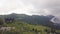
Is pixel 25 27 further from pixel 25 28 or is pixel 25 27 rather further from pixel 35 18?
pixel 35 18

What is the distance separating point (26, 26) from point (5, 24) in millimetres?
467

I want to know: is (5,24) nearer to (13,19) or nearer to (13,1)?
(13,19)

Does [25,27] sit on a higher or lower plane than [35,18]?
lower

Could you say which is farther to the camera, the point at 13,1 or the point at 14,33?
the point at 13,1

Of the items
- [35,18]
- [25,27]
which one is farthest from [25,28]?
[35,18]

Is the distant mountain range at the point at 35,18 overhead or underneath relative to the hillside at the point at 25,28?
overhead

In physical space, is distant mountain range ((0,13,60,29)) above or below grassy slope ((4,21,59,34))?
above

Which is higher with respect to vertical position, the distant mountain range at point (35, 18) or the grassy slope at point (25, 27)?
the distant mountain range at point (35, 18)

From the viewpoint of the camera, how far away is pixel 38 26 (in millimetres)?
2516

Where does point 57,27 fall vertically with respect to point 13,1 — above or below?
below

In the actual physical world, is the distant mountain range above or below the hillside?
above

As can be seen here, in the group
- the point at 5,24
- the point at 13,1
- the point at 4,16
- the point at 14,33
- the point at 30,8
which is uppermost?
the point at 13,1

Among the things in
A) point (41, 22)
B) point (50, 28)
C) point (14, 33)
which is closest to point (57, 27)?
point (50, 28)

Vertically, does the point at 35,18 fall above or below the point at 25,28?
above
